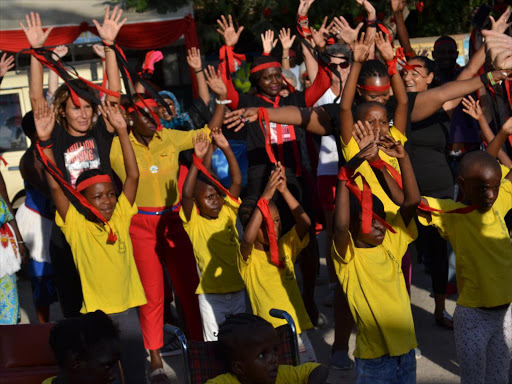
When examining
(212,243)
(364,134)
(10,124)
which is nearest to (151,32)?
(10,124)

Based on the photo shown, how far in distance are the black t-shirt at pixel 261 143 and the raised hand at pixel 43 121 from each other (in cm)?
155

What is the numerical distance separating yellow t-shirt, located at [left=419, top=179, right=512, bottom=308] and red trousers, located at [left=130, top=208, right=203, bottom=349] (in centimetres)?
210

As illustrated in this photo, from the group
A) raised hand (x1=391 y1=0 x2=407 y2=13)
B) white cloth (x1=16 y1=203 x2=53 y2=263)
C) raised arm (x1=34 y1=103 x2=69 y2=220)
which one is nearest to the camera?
raised arm (x1=34 y1=103 x2=69 y2=220)

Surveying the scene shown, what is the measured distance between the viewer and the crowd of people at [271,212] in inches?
161

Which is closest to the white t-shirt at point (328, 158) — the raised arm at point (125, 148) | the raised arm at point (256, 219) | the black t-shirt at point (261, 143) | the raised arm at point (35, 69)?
the black t-shirt at point (261, 143)

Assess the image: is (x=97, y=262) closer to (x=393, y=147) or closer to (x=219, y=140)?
(x=219, y=140)

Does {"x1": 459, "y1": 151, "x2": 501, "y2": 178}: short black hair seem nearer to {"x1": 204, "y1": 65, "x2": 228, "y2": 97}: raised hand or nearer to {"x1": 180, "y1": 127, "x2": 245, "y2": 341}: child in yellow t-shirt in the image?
{"x1": 180, "y1": 127, "x2": 245, "y2": 341}: child in yellow t-shirt

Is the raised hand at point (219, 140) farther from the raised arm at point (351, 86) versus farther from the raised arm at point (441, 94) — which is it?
the raised arm at point (441, 94)

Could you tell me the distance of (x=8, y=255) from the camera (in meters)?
5.62

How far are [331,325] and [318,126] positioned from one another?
6.17 ft

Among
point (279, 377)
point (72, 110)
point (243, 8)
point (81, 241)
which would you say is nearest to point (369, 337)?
point (279, 377)

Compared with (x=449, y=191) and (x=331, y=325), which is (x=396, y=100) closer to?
(x=449, y=191)

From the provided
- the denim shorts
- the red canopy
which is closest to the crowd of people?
the denim shorts

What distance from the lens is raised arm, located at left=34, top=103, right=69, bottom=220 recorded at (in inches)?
192
